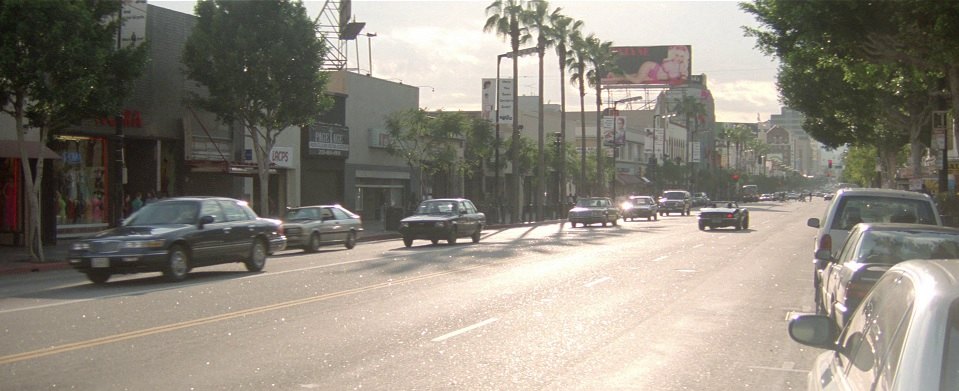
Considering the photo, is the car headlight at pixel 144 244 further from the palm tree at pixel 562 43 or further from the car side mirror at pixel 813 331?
the palm tree at pixel 562 43

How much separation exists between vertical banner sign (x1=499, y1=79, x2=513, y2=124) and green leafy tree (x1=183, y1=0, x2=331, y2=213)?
2032cm

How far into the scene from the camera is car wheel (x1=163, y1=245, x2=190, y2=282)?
16906 mm

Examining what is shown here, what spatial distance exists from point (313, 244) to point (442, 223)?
398 centimetres

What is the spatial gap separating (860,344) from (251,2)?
98.3 feet

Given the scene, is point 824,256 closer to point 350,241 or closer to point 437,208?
point 437,208

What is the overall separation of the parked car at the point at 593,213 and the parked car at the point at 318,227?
17.9 metres

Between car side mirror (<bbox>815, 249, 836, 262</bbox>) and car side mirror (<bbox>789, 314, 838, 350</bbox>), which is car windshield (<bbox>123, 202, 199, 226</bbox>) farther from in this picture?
car side mirror (<bbox>789, 314, 838, 350</bbox>)

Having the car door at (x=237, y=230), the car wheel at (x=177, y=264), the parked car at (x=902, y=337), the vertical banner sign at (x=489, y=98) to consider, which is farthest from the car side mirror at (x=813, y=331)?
the vertical banner sign at (x=489, y=98)

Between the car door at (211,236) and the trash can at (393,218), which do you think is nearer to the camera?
the car door at (211,236)

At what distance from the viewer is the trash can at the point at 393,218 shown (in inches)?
1551

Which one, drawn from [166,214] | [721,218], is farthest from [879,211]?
[721,218]

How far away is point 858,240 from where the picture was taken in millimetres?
9938

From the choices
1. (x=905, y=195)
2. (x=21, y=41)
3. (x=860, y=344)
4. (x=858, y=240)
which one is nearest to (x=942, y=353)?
(x=860, y=344)

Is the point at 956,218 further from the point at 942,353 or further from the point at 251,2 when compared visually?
the point at 942,353
